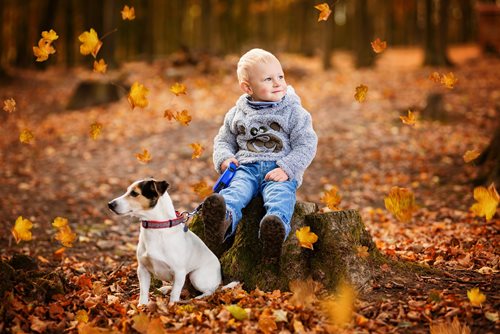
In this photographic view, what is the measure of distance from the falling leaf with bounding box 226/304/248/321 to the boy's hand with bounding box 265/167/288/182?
1.00 meters

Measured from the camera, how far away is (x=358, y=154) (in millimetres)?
10273

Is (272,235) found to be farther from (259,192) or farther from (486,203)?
(486,203)

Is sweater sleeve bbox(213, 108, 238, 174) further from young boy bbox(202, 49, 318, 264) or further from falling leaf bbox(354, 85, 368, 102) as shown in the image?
falling leaf bbox(354, 85, 368, 102)

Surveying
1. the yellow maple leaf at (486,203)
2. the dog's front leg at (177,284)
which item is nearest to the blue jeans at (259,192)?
the dog's front leg at (177,284)

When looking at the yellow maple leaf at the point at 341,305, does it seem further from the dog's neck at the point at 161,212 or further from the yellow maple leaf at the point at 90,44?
Answer: the yellow maple leaf at the point at 90,44

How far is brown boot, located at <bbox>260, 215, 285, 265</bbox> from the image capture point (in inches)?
137

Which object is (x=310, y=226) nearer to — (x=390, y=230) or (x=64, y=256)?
(x=390, y=230)

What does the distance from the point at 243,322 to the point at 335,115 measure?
9.98 metres

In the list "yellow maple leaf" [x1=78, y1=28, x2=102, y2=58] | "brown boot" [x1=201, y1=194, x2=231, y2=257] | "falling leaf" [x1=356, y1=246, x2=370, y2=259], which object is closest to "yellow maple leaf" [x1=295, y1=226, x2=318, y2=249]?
"falling leaf" [x1=356, y1=246, x2=370, y2=259]

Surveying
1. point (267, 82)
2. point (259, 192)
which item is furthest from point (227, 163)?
point (267, 82)

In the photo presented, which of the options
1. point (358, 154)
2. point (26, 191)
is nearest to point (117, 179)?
point (26, 191)

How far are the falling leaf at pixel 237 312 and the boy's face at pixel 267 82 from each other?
163cm

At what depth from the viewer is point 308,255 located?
3984 millimetres

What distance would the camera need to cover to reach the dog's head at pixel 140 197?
3.44 metres
